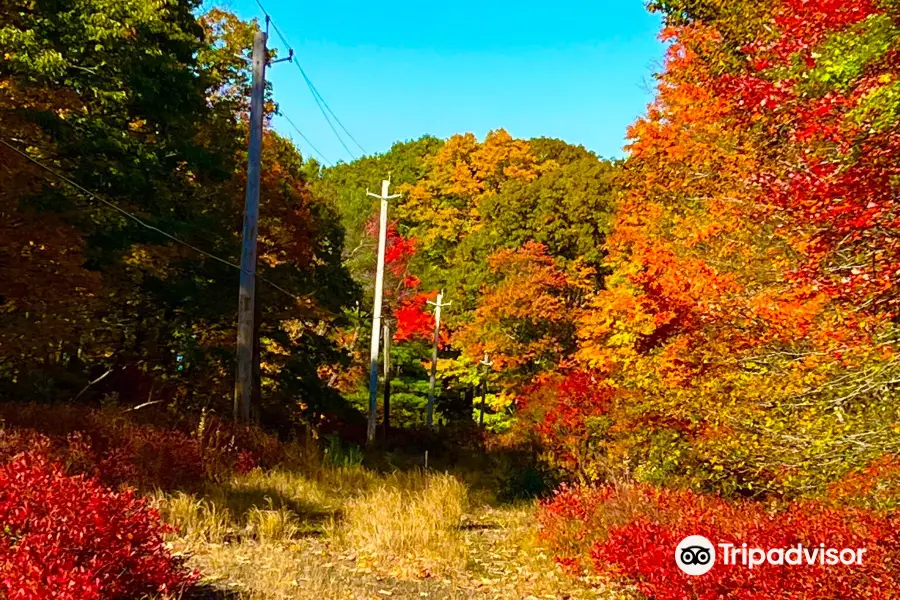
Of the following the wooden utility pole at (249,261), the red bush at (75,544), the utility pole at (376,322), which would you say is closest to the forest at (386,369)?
the red bush at (75,544)

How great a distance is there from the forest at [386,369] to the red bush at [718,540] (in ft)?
0.12

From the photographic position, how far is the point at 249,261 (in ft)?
37.7

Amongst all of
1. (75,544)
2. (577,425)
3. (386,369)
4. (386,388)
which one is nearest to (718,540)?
(75,544)

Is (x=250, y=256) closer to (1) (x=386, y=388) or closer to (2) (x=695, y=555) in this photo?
(2) (x=695, y=555)

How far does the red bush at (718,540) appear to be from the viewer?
177 inches

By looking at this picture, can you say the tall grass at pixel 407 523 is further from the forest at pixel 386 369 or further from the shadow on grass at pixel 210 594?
the shadow on grass at pixel 210 594

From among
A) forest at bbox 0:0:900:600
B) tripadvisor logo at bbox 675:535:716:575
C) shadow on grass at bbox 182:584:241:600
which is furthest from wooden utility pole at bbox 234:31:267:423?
tripadvisor logo at bbox 675:535:716:575

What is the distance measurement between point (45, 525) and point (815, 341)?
7146mm

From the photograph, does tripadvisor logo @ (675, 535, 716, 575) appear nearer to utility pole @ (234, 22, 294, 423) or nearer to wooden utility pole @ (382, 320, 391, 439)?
utility pole @ (234, 22, 294, 423)

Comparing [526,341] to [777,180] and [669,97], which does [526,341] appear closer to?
[669,97]

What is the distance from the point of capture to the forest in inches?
198

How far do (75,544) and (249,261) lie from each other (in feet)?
Result: 25.7

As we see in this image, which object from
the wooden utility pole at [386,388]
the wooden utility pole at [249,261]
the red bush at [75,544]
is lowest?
the wooden utility pole at [386,388]

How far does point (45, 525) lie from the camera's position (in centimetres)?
412
